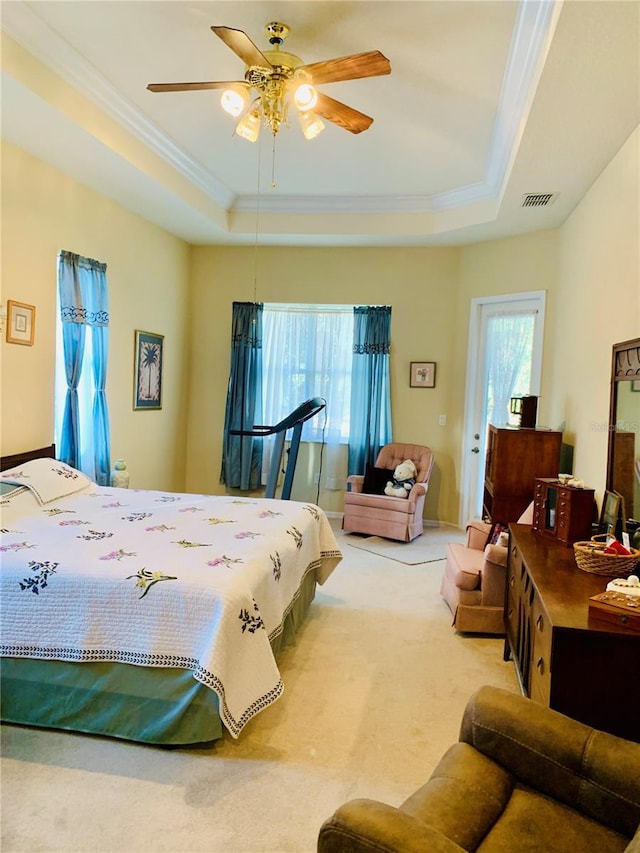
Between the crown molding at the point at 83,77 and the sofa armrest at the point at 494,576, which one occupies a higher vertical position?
the crown molding at the point at 83,77

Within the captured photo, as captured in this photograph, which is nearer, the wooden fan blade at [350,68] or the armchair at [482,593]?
the wooden fan blade at [350,68]

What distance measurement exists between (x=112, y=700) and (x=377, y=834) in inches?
58.5

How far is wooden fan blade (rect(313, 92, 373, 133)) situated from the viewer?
2848mm

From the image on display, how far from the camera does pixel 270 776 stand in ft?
6.55

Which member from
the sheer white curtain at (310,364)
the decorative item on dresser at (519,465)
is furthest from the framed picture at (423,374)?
the decorative item on dresser at (519,465)

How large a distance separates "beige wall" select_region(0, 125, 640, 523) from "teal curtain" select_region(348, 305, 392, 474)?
5.8 inches

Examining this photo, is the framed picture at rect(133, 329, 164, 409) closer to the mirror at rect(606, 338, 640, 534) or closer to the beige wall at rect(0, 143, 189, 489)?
the beige wall at rect(0, 143, 189, 489)

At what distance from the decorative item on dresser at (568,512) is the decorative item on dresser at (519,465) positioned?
1112mm

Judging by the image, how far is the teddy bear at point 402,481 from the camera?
5.25 m

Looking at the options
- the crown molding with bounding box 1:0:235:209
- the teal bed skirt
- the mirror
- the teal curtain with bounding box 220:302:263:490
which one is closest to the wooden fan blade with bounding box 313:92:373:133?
the crown molding with bounding box 1:0:235:209

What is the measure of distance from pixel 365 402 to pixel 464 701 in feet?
12.0

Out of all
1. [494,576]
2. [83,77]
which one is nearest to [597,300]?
[494,576]

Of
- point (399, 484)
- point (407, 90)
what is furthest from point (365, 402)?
point (407, 90)

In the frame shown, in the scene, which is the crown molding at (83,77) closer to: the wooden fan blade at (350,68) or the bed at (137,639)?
the wooden fan blade at (350,68)
